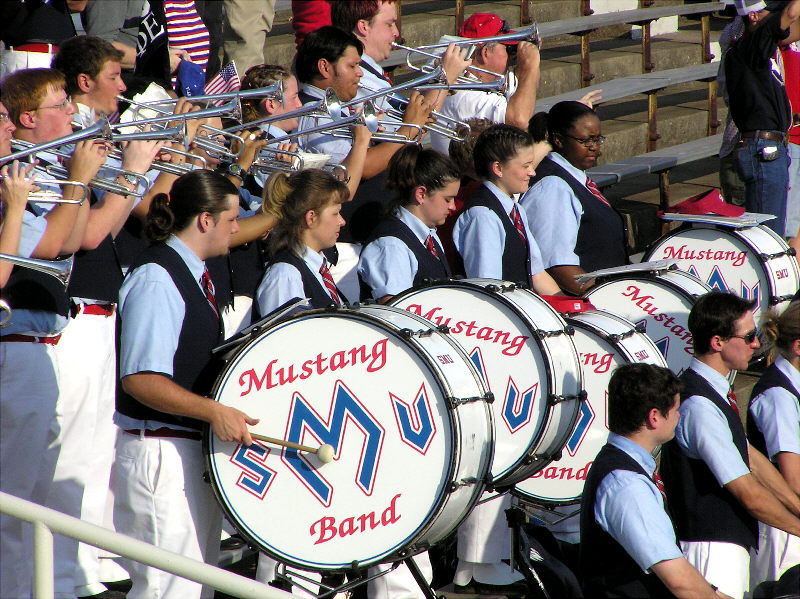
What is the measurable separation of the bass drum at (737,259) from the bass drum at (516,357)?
8.38 feet

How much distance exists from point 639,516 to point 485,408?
63 centimetres

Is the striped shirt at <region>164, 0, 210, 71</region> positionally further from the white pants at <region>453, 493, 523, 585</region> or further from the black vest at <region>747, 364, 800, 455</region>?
the black vest at <region>747, 364, 800, 455</region>

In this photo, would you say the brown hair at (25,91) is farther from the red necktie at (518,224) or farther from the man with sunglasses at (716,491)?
the man with sunglasses at (716,491)

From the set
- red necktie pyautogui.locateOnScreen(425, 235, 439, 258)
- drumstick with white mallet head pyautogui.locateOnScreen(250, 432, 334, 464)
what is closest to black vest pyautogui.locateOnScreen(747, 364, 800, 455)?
red necktie pyautogui.locateOnScreen(425, 235, 439, 258)

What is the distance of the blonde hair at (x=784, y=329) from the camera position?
4.92 m

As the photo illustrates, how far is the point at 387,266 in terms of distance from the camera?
190 inches

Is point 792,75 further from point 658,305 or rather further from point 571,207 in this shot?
point 658,305

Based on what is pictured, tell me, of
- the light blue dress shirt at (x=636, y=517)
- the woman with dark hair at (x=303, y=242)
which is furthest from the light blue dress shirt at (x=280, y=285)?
the light blue dress shirt at (x=636, y=517)

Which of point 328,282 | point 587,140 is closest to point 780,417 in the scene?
point 587,140

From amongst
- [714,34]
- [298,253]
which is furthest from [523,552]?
[714,34]

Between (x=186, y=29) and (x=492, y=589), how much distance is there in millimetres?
4174

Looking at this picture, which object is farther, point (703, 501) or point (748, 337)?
point (748, 337)

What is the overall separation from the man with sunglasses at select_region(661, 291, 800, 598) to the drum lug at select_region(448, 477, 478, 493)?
977mm

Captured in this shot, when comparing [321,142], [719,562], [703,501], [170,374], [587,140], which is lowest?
[719,562]
